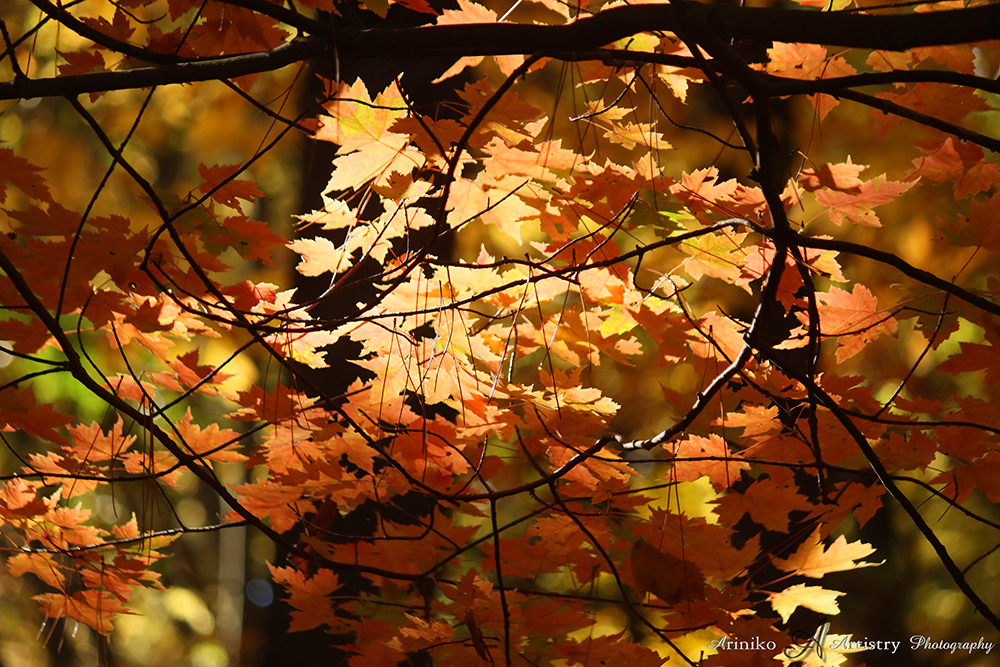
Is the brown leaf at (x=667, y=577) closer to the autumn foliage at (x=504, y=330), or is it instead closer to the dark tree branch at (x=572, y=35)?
the autumn foliage at (x=504, y=330)

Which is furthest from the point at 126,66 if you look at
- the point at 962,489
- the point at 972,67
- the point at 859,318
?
the point at 962,489

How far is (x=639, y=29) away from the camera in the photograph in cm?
69

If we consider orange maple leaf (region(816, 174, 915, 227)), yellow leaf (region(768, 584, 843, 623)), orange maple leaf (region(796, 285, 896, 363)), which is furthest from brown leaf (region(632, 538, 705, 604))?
orange maple leaf (region(816, 174, 915, 227))

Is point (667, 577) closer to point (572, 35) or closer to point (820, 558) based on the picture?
point (820, 558)

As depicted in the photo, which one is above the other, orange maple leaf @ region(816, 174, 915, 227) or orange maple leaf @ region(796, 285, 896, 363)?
orange maple leaf @ region(816, 174, 915, 227)

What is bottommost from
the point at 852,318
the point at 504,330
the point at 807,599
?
the point at 807,599

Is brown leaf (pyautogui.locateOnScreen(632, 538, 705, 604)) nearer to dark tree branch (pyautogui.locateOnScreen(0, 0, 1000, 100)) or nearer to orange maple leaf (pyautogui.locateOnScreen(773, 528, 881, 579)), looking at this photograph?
orange maple leaf (pyautogui.locateOnScreen(773, 528, 881, 579))

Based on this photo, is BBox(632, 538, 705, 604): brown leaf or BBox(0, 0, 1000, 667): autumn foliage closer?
BBox(0, 0, 1000, 667): autumn foliage

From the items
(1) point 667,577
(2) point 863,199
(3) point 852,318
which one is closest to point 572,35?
(2) point 863,199

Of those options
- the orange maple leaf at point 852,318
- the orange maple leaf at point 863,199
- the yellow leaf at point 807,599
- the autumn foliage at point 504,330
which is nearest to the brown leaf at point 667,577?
the autumn foliage at point 504,330

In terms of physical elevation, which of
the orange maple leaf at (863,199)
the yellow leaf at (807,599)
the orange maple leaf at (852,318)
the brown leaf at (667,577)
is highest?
the orange maple leaf at (863,199)

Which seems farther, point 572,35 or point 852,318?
point 852,318

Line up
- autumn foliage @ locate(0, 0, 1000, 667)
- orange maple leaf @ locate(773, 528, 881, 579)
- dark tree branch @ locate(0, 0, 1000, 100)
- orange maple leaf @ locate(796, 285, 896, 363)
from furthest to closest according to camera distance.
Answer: orange maple leaf @ locate(773, 528, 881, 579) → orange maple leaf @ locate(796, 285, 896, 363) → autumn foliage @ locate(0, 0, 1000, 667) → dark tree branch @ locate(0, 0, 1000, 100)

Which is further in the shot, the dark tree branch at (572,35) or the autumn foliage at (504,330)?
the autumn foliage at (504,330)
